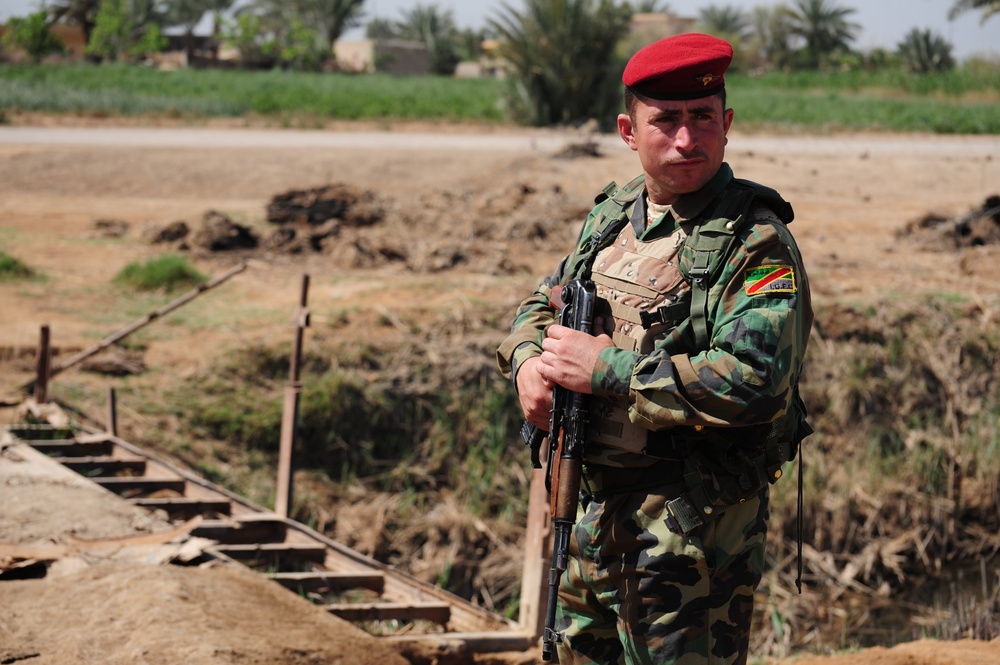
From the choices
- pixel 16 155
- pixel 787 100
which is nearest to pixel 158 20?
pixel 787 100

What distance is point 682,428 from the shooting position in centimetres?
245

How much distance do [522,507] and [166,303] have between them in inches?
132

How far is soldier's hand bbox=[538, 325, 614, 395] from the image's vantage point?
2406mm

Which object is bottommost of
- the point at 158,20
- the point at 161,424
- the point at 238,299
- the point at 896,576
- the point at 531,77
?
the point at 896,576

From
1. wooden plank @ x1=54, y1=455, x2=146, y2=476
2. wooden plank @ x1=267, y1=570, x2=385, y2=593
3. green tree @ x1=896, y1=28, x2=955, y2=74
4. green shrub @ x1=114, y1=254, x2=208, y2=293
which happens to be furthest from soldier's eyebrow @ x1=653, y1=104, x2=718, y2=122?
green tree @ x1=896, y1=28, x2=955, y2=74

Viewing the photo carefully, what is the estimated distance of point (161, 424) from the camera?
6.87 metres

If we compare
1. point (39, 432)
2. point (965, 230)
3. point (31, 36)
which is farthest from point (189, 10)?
point (39, 432)

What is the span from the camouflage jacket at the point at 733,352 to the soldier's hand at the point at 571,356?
0.09 feet

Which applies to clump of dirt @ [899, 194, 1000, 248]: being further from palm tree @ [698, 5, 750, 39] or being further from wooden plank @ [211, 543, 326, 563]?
palm tree @ [698, 5, 750, 39]

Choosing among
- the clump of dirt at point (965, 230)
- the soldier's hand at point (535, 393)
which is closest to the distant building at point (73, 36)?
the clump of dirt at point (965, 230)

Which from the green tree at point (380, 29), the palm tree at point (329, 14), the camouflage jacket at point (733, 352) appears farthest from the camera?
the green tree at point (380, 29)

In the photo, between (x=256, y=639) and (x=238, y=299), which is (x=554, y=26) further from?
(x=256, y=639)

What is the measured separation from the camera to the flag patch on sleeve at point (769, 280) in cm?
231

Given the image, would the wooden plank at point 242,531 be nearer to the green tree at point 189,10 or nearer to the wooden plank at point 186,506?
the wooden plank at point 186,506
